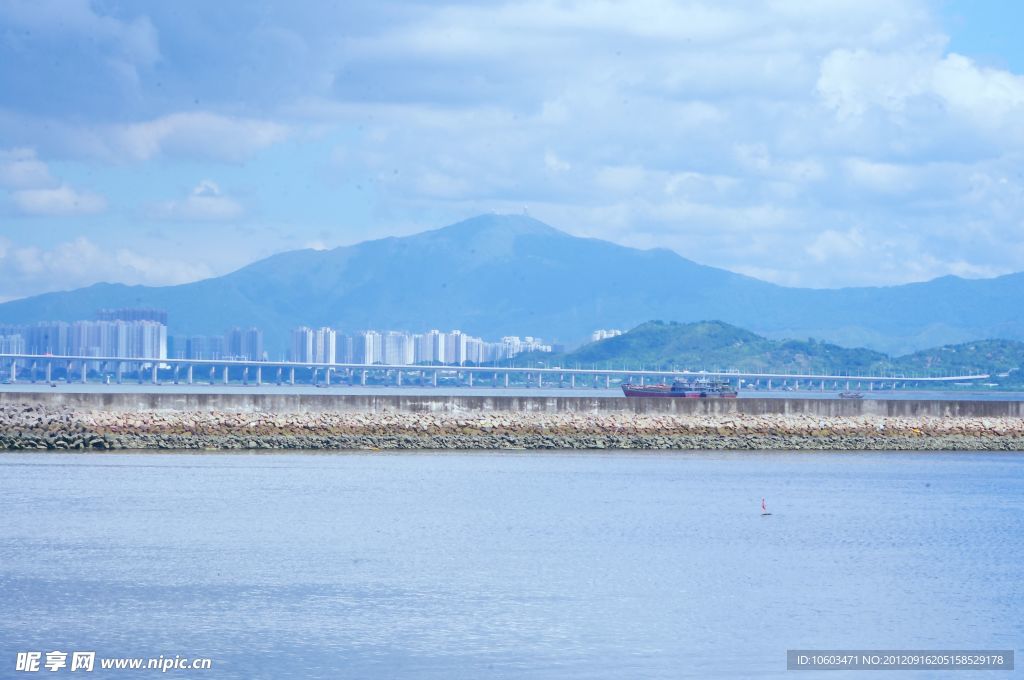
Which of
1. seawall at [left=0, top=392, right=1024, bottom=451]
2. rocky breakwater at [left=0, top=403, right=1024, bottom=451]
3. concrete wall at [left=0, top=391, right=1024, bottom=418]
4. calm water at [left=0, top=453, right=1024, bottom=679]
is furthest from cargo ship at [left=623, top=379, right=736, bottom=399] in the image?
calm water at [left=0, top=453, right=1024, bottom=679]

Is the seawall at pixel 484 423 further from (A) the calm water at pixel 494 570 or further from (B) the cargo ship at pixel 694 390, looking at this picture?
(B) the cargo ship at pixel 694 390

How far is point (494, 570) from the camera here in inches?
858

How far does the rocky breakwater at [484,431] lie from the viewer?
45.1 m

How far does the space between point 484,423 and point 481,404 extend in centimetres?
106

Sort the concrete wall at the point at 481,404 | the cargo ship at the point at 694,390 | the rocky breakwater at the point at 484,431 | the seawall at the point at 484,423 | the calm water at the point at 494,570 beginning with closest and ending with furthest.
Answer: the calm water at the point at 494,570 → the rocky breakwater at the point at 484,431 → the seawall at the point at 484,423 → the concrete wall at the point at 481,404 → the cargo ship at the point at 694,390

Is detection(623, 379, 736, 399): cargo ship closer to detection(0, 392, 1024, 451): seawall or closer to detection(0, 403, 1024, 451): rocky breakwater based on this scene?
detection(0, 392, 1024, 451): seawall

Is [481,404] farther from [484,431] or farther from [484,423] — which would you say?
[484,431]

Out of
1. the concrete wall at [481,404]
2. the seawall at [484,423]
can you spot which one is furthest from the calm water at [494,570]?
the concrete wall at [481,404]

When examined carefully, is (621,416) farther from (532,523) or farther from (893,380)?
(893,380)

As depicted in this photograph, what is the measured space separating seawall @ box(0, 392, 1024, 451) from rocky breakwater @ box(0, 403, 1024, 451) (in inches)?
1.6

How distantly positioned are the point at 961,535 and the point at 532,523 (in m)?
7.88

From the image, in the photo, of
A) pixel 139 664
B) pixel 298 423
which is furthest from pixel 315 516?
pixel 298 423

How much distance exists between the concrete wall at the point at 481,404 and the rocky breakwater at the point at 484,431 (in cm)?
37

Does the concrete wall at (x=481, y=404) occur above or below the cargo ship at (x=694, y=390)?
below
